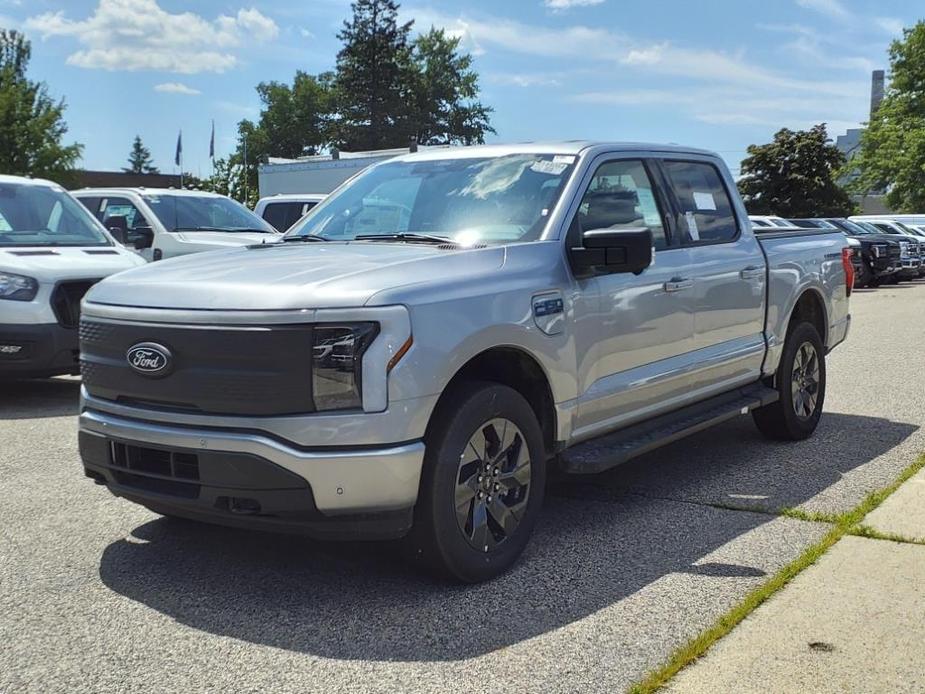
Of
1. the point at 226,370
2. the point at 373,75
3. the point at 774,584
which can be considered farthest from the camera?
the point at 373,75

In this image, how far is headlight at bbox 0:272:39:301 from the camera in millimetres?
8148

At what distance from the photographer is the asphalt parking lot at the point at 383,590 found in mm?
3426

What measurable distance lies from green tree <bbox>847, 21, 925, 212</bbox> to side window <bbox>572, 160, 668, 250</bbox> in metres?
54.8

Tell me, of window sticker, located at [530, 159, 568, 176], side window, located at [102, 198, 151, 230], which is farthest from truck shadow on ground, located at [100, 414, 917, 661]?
side window, located at [102, 198, 151, 230]

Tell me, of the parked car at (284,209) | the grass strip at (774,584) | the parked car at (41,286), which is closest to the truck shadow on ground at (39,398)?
the parked car at (41,286)

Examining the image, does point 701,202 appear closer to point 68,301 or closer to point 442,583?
point 442,583

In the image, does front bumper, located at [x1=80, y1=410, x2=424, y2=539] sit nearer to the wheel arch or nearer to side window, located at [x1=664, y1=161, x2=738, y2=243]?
the wheel arch

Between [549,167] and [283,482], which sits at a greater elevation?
[549,167]

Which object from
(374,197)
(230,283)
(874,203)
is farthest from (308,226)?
(874,203)

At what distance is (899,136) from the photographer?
2223 inches

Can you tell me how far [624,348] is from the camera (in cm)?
503

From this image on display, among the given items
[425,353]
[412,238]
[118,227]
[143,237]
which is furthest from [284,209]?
[425,353]

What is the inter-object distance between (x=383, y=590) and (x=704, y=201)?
3.26m

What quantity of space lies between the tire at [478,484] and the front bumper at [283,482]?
118 mm
